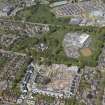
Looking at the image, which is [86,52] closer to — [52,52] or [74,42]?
[74,42]

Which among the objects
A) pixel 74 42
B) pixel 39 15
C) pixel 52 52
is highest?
pixel 39 15

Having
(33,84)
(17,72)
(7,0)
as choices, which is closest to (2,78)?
(17,72)

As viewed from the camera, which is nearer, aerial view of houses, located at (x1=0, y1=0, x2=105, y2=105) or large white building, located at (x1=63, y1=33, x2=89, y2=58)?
aerial view of houses, located at (x1=0, y1=0, x2=105, y2=105)

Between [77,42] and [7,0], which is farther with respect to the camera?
[7,0]

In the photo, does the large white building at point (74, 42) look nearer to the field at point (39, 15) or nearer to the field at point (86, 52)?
the field at point (86, 52)

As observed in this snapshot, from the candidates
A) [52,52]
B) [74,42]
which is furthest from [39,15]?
[52,52]

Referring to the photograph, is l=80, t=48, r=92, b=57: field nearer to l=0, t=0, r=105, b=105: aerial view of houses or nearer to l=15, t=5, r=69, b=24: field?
l=0, t=0, r=105, b=105: aerial view of houses

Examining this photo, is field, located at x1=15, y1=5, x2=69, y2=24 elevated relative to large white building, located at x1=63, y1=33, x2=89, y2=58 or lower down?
elevated

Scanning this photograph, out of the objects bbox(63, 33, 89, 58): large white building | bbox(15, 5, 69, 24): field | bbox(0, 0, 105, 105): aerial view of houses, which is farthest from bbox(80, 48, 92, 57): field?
bbox(15, 5, 69, 24): field

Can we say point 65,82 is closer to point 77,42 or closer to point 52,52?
point 52,52
